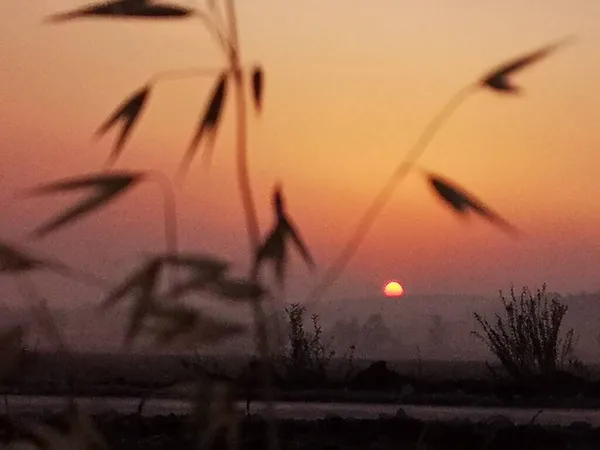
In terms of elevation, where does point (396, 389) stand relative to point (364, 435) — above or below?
below

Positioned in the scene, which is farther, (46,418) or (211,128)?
(46,418)

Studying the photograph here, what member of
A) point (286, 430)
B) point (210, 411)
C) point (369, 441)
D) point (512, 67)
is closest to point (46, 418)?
point (286, 430)

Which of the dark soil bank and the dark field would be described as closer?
the dark soil bank

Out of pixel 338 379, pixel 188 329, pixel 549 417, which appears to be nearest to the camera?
pixel 188 329

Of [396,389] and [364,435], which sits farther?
[396,389]

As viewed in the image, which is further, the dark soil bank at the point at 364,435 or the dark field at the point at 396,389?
the dark field at the point at 396,389

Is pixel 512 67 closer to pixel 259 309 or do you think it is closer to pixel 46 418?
pixel 259 309

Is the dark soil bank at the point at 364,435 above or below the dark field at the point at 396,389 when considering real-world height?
above

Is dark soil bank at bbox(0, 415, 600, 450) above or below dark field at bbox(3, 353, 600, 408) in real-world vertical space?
above
